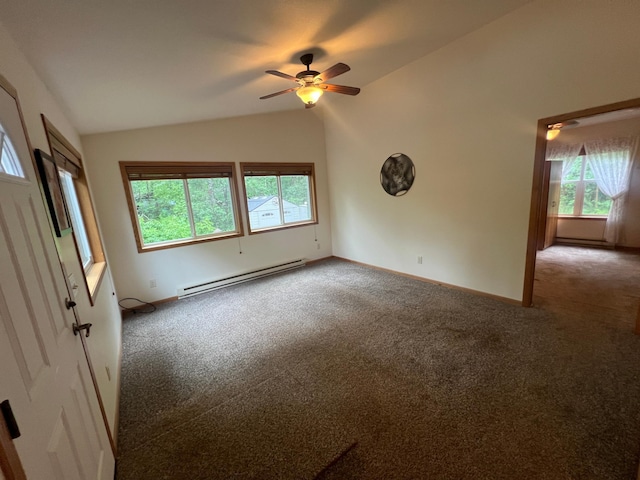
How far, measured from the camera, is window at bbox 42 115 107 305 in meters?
2.09

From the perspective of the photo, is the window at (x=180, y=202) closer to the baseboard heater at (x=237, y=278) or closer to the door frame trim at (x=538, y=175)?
the baseboard heater at (x=237, y=278)

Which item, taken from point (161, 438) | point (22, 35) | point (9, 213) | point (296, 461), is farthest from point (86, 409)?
point (22, 35)

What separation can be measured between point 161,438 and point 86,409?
2.07 ft

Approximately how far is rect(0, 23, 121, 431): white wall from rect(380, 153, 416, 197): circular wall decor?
367cm

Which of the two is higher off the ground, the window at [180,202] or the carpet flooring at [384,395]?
the window at [180,202]

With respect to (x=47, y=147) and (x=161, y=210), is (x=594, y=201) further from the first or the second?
(x=47, y=147)

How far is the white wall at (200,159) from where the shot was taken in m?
3.30

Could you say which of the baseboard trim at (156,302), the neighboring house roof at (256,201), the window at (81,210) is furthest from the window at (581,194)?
the window at (81,210)

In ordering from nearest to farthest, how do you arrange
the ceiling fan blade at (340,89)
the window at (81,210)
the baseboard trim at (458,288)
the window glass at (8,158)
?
the window glass at (8,158) < the window at (81,210) < the ceiling fan blade at (340,89) < the baseboard trim at (458,288)

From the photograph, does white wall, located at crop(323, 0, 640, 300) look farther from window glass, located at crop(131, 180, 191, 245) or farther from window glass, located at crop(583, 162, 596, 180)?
window glass, located at crop(583, 162, 596, 180)

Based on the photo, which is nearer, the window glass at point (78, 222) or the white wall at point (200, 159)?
the window glass at point (78, 222)

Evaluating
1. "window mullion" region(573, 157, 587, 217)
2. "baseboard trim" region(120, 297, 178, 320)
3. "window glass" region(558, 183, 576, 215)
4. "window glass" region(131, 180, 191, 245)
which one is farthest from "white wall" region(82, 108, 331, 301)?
"window mullion" region(573, 157, 587, 217)

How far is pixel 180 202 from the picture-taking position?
3.83 m

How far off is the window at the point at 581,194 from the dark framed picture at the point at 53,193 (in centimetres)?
770
